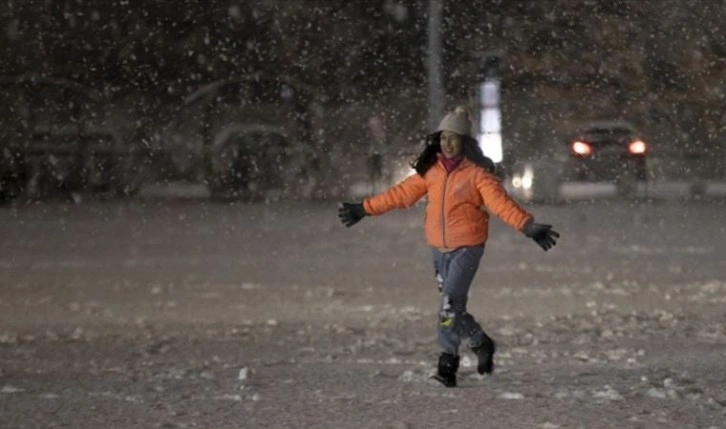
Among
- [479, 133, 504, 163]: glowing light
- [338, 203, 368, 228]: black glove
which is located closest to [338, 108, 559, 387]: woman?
[338, 203, 368, 228]: black glove

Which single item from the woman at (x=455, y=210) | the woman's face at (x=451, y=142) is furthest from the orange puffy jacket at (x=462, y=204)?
the woman's face at (x=451, y=142)

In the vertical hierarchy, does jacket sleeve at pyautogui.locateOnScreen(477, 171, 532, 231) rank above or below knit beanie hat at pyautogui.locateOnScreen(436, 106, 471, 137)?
below

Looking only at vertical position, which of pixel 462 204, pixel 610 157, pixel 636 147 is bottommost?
pixel 462 204

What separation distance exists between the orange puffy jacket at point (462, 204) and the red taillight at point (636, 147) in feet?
70.6

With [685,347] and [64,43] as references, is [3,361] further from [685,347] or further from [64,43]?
[64,43]

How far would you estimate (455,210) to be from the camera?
8.17 metres

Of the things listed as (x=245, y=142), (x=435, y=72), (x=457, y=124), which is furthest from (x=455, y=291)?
(x=245, y=142)

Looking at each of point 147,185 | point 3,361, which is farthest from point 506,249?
point 147,185

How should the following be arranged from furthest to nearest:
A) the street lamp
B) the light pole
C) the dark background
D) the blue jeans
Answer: the dark background
the street lamp
the light pole
the blue jeans

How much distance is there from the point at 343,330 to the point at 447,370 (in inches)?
99.7

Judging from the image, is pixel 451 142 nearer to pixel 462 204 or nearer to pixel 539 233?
pixel 462 204

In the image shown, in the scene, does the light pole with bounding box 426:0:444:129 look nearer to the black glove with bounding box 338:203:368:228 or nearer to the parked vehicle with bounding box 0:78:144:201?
the parked vehicle with bounding box 0:78:144:201

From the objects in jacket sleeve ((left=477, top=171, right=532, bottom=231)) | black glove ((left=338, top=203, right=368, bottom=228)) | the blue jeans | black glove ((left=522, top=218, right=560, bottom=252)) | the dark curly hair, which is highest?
the dark curly hair

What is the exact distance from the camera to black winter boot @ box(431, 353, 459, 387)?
8133 millimetres
